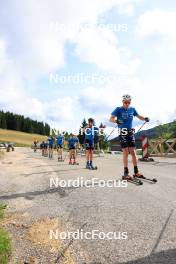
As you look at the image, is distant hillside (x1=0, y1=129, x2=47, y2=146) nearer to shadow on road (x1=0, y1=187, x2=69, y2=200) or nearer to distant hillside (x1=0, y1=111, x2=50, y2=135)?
distant hillside (x1=0, y1=111, x2=50, y2=135)

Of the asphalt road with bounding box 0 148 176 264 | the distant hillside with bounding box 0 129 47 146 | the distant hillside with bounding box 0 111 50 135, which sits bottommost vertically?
the asphalt road with bounding box 0 148 176 264

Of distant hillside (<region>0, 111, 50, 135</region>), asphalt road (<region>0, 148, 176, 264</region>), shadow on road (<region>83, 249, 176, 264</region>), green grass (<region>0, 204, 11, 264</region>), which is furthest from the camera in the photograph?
distant hillside (<region>0, 111, 50, 135</region>)

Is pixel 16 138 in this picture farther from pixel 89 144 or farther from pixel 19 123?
pixel 89 144

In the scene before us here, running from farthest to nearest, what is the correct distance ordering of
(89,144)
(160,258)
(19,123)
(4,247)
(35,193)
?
(19,123)
(89,144)
(35,193)
(4,247)
(160,258)

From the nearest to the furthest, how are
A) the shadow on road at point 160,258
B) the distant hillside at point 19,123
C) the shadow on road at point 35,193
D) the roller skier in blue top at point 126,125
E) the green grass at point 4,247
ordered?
the shadow on road at point 160,258
the green grass at point 4,247
the shadow on road at point 35,193
the roller skier in blue top at point 126,125
the distant hillside at point 19,123

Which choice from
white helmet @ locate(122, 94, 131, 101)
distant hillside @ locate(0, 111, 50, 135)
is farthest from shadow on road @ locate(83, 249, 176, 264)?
distant hillside @ locate(0, 111, 50, 135)

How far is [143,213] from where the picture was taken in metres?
7.61

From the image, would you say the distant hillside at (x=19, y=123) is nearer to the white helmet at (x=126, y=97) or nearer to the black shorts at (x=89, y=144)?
the black shorts at (x=89, y=144)

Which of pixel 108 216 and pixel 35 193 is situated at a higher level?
pixel 35 193

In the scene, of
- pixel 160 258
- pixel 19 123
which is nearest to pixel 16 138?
pixel 19 123

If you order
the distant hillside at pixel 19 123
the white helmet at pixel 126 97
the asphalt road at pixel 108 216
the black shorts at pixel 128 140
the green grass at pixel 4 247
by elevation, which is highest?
the distant hillside at pixel 19 123

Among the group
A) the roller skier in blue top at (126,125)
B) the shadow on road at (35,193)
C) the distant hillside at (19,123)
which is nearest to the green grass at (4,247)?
the shadow on road at (35,193)

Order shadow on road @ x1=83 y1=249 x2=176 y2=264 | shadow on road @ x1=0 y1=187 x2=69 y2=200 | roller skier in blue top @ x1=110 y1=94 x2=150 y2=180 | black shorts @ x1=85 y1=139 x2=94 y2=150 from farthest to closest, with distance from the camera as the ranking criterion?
1. black shorts @ x1=85 y1=139 x2=94 y2=150
2. roller skier in blue top @ x1=110 y1=94 x2=150 y2=180
3. shadow on road @ x1=0 y1=187 x2=69 y2=200
4. shadow on road @ x1=83 y1=249 x2=176 y2=264

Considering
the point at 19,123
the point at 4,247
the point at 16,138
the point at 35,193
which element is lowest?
the point at 4,247
